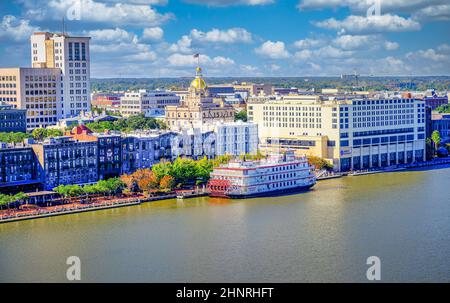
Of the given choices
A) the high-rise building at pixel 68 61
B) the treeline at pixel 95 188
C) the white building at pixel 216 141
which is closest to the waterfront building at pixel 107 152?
the treeline at pixel 95 188

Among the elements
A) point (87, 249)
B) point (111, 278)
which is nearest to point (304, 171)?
point (87, 249)

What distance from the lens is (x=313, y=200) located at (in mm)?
33219

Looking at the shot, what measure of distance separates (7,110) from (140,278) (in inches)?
1051

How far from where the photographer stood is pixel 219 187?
3434cm

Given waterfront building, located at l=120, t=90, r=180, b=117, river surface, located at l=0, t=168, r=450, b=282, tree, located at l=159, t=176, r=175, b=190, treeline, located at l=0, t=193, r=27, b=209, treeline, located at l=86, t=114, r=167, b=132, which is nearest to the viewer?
river surface, located at l=0, t=168, r=450, b=282

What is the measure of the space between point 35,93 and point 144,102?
520 inches

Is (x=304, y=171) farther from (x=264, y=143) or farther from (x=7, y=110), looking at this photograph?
(x=7, y=110)

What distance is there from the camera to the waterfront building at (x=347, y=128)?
145ft

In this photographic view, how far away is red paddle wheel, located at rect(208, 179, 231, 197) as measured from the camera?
34156mm

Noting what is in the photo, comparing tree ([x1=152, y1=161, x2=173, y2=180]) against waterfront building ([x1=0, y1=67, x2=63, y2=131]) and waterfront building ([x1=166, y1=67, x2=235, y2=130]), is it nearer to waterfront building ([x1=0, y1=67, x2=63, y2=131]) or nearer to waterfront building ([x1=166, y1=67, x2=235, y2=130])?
waterfront building ([x1=166, y1=67, x2=235, y2=130])

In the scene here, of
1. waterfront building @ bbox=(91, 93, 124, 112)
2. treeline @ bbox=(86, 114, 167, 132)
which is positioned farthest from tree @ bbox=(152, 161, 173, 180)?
waterfront building @ bbox=(91, 93, 124, 112)

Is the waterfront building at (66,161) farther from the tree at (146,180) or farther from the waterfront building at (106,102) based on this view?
the waterfront building at (106,102)

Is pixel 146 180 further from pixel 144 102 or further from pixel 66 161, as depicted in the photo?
pixel 144 102

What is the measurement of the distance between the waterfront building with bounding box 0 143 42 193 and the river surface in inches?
151
